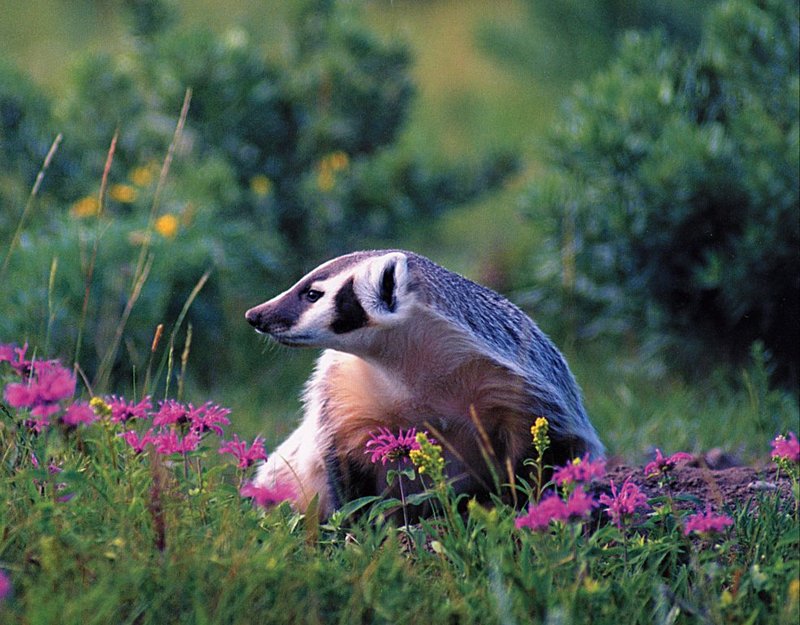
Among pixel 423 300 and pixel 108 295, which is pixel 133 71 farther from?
pixel 423 300

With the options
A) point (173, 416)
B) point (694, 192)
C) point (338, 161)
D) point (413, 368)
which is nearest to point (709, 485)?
point (413, 368)

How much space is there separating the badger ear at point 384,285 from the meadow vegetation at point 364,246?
0.97 ft

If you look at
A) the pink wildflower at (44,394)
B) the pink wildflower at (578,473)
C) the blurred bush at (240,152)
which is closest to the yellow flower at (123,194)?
the blurred bush at (240,152)

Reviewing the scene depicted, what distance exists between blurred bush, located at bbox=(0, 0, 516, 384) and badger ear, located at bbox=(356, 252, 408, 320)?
232cm

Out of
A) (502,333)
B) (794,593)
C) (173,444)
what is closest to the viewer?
(794,593)

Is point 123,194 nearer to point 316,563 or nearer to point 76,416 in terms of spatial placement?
point 76,416

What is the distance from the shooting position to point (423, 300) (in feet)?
9.34

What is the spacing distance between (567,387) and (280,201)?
330 centimetres

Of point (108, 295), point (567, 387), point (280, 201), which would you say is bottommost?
point (567, 387)

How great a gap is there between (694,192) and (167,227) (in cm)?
220

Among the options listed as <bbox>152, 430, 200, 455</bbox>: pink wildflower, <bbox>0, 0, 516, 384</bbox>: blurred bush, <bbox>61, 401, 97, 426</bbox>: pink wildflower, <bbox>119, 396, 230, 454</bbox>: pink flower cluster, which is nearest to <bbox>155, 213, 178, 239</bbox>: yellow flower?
<bbox>0, 0, 516, 384</bbox>: blurred bush

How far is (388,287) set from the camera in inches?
111

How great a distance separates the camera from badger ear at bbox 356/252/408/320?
2.80 metres

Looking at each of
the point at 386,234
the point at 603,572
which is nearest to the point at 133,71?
the point at 386,234
